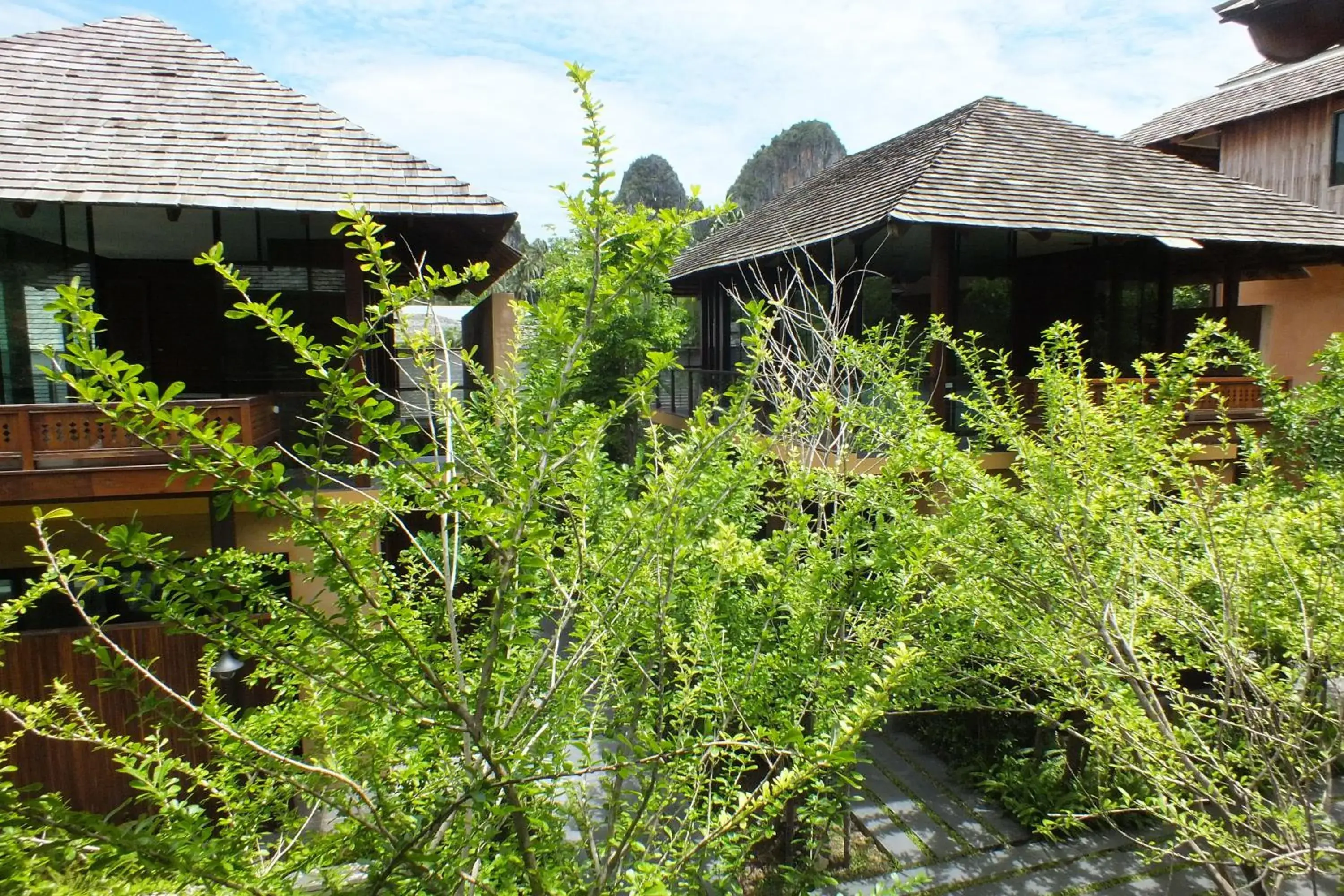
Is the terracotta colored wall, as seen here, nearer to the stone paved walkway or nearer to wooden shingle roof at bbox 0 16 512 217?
wooden shingle roof at bbox 0 16 512 217

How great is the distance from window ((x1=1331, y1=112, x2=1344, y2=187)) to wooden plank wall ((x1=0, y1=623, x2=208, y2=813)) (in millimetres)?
21683

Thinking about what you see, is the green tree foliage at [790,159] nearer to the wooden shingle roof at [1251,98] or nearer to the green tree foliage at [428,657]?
the wooden shingle roof at [1251,98]

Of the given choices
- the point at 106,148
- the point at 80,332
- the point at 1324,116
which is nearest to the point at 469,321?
the point at 106,148

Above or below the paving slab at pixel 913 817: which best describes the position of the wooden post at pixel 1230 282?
above

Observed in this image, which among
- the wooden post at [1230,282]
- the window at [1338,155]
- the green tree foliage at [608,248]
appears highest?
the window at [1338,155]

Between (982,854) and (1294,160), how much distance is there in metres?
18.1

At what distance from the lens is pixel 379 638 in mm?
2305

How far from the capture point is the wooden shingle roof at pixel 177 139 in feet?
24.9

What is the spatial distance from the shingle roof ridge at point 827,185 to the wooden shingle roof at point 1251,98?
5.40 metres

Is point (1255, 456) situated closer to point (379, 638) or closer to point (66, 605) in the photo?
point (379, 638)

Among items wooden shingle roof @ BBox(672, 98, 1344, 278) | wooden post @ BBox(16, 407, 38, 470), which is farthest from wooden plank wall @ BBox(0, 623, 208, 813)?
wooden shingle roof @ BBox(672, 98, 1344, 278)

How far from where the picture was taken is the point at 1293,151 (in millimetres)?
17469

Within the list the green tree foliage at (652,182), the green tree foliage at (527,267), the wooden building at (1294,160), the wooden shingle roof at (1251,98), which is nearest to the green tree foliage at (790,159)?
the green tree foliage at (652,182)

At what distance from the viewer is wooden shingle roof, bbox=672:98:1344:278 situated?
389 inches
